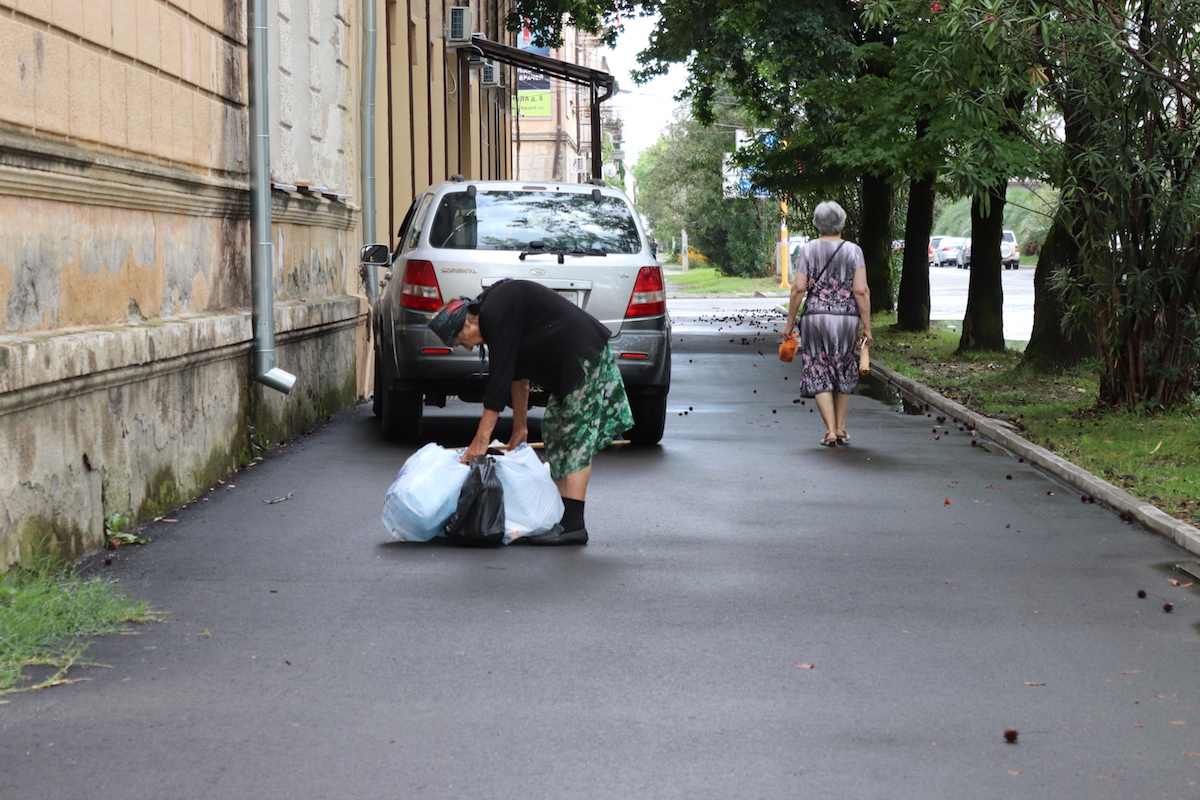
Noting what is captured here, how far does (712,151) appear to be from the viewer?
206 feet

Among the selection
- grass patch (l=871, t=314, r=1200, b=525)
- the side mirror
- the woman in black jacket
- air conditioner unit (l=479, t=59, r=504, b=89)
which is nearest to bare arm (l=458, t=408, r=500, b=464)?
the woman in black jacket

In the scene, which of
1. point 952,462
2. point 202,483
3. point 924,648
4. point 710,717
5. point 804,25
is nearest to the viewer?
point 710,717

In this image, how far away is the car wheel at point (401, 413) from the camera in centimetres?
1155

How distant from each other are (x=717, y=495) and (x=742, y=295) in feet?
138

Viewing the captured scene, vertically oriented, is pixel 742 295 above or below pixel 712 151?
below

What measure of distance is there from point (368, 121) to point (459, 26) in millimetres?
9658

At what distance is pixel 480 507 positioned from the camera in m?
7.63

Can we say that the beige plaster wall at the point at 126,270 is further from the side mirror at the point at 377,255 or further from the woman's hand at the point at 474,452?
the woman's hand at the point at 474,452

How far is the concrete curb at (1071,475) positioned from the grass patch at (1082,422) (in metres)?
0.12

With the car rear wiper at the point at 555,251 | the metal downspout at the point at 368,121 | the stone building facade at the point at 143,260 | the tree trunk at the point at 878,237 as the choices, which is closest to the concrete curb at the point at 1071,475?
the car rear wiper at the point at 555,251

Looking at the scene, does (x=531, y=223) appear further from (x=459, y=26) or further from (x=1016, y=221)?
(x=1016, y=221)

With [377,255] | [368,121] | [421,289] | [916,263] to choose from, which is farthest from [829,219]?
[916,263]

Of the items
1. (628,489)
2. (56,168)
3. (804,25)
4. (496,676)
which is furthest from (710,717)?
(804,25)

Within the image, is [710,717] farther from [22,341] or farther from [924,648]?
[22,341]
